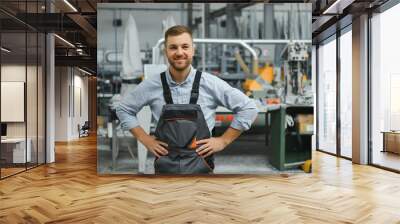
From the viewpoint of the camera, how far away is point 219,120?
6.33 metres

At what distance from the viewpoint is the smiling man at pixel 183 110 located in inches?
245

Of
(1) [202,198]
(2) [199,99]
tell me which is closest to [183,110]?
(2) [199,99]

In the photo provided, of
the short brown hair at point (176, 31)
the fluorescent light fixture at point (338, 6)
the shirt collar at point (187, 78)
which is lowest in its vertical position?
the shirt collar at point (187, 78)

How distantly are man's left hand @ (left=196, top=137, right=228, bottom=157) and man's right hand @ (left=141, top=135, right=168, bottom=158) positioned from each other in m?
0.52

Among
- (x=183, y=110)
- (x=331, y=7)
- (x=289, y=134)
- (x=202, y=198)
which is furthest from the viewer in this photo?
(x=331, y=7)

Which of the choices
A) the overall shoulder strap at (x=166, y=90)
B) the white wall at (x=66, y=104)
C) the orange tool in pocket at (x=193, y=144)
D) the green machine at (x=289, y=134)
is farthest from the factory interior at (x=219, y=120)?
the white wall at (x=66, y=104)

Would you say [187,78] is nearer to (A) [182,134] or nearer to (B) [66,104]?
(A) [182,134]

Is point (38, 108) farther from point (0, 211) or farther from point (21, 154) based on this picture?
point (0, 211)

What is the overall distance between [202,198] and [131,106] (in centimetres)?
214

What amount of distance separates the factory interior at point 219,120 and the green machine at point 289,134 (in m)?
0.02

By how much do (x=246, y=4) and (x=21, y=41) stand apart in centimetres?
379

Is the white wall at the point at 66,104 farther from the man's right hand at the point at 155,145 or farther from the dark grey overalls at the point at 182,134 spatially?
Result: the dark grey overalls at the point at 182,134

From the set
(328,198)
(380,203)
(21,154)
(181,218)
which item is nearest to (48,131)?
(21,154)

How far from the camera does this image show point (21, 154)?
23.6 feet
